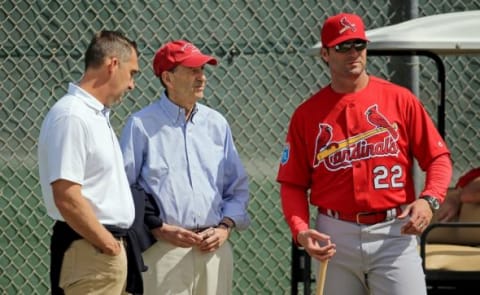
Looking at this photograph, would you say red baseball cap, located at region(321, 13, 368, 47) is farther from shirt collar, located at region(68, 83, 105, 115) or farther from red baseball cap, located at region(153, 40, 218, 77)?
shirt collar, located at region(68, 83, 105, 115)

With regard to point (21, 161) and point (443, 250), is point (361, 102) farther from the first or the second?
point (21, 161)

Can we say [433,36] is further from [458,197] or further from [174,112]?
[174,112]

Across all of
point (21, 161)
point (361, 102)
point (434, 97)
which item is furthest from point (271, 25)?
point (361, 102)

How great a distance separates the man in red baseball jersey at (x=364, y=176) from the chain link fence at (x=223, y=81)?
2.18 meters

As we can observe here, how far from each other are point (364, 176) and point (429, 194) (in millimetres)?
296

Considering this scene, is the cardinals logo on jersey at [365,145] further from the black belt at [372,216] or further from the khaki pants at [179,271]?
the khaki pants at [179,271]

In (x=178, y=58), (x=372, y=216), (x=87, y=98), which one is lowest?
(x=372, y=216)

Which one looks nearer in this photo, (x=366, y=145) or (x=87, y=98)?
(x=87, y=98)

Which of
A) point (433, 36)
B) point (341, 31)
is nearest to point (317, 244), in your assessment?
point (341, 31)

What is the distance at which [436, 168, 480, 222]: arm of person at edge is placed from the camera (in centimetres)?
636

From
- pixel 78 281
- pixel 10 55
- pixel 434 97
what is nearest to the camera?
pixel 78 281

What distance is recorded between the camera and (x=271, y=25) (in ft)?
24.7

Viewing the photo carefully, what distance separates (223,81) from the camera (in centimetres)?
750

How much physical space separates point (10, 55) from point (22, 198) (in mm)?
880
